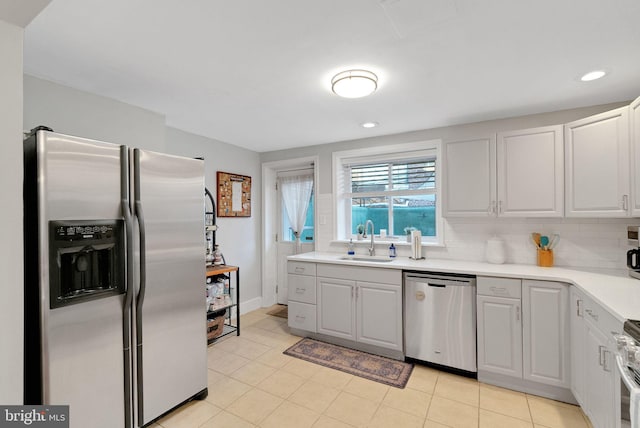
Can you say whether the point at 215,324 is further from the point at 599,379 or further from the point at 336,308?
the point at 599,379

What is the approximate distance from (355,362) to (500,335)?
1274 mm

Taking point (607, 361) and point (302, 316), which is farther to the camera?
point (302, 316)

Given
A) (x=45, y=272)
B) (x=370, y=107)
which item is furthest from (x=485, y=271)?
(x=45, y=272)

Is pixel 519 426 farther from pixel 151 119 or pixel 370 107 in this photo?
pixel 151 119

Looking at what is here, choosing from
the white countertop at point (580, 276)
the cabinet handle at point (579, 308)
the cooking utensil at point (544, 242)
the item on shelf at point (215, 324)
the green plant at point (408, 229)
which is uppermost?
the green plant at point (408, 229)

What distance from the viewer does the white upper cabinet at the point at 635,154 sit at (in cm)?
200

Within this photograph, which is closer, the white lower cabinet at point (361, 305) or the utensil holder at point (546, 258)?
the utensil holder at point (546, 258)

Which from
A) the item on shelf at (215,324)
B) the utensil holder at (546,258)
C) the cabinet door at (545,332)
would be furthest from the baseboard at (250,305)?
the utensil holder at (546,258)

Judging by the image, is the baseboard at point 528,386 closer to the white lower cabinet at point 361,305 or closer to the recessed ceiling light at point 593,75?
the white lower cabinet at point 361,305

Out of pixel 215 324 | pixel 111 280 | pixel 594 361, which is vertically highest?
pixel 111 280

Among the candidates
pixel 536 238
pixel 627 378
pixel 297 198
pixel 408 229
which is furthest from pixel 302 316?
pixel 627 378

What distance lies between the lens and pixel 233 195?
396cm

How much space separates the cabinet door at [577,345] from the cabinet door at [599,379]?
0.21 ft

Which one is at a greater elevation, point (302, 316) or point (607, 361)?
point (607, 361)
